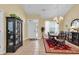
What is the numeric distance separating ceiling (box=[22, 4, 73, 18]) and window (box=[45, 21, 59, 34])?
23 centimetres

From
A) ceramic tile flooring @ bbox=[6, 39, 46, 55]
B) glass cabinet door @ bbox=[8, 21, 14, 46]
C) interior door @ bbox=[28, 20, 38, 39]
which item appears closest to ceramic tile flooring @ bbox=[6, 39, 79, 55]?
ceramic tile flooring @ bbox=[6, 39, 46, 55]

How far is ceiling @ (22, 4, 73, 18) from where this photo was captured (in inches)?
157

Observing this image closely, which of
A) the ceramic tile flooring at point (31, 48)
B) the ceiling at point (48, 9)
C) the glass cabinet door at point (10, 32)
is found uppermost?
the ceiling at point (48, 9)

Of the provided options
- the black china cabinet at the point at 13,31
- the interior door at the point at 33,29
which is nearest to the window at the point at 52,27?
the interior door at the point at 33,29

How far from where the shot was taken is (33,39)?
15.6ft

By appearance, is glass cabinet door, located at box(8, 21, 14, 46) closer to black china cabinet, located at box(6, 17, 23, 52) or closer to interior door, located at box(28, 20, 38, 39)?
black china cabinet, located at box(6, 17, 23, 52)

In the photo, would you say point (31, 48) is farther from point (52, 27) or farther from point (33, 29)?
point (52, 27)

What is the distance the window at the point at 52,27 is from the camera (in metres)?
4.45

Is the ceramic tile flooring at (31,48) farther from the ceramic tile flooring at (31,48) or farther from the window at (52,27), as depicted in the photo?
the window at (52,27)

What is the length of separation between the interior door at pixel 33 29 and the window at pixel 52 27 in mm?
386

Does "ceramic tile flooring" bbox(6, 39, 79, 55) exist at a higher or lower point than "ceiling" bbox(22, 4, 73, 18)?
lower

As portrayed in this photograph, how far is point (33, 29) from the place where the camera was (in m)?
4.80
